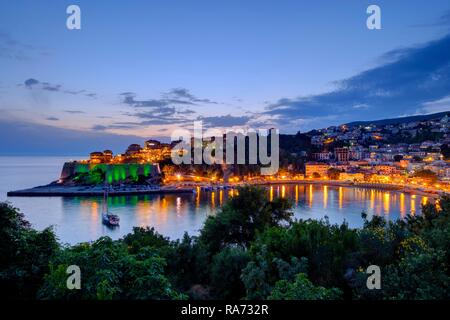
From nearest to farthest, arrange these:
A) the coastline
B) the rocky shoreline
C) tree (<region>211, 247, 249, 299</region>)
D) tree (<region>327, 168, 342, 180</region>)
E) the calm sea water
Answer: tree (<region>211, 247, 249, 299</region>) < the calm sea water < the rocky shoreline < the coastline < tree (<region>327, 168, 342, 180</region>)

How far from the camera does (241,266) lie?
196 inches

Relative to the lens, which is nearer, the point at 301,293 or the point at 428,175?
the point at 301,293

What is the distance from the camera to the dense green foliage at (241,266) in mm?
2852

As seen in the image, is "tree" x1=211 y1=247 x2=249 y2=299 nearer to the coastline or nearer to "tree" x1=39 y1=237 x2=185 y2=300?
"tree" x1=39 y1=237 x2=185 y2=300

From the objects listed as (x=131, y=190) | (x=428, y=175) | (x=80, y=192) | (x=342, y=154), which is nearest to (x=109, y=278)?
(x=80, y=192)

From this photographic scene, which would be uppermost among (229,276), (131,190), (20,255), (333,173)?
(20,255)

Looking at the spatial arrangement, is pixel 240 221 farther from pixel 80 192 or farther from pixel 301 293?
pixel 80 192

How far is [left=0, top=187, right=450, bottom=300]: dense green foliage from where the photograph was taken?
9.36 ft

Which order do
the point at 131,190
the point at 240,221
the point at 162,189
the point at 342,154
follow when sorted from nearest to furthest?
1. the point at 240,221
2. the point at 131,190
3. the point at 162,189
4. the point at 342,154

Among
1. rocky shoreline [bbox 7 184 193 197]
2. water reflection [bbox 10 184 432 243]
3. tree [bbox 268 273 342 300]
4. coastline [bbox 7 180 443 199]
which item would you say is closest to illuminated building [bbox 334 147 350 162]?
coastline [bbox 7 180 443 199]

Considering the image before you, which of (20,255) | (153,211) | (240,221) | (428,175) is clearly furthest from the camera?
(428,175)

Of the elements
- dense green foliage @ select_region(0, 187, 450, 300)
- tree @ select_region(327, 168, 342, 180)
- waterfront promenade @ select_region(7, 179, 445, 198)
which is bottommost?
waterfront promenade @ select_region(7, 179, 445, 198)

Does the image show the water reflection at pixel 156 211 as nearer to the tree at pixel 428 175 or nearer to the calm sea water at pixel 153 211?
the calm sea water at pixel 153 211
